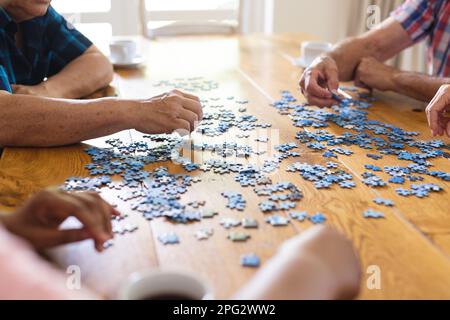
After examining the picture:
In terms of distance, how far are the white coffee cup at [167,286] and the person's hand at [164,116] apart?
0.84 metres

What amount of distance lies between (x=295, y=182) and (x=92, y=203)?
1.64ft

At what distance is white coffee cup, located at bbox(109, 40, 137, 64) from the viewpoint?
246cm

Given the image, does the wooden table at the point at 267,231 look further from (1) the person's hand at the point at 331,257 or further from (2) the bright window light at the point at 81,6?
(2) the bright window light at the point at 81,6

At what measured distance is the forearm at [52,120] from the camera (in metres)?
1.53

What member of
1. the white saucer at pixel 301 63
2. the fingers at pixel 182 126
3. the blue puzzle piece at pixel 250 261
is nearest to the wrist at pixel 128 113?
the fingers at pixel 182 126

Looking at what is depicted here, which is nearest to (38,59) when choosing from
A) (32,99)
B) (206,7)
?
(32,99)

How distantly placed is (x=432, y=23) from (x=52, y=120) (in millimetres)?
1721

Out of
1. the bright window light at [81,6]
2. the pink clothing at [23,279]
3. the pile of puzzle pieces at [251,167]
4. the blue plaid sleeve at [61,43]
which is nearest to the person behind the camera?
the pink clothing at [23,279]

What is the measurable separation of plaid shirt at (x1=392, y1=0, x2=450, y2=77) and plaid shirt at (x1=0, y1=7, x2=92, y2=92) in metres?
1.36

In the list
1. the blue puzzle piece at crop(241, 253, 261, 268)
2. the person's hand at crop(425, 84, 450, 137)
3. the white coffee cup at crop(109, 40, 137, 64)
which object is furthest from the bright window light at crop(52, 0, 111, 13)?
the blue puzzle piece at crop(241, 253, 261, 268)

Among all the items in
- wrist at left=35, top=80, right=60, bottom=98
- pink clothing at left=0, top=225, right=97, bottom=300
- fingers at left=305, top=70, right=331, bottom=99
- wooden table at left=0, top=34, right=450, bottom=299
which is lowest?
wooden table at left=0, top=34, right=450, bottom=299

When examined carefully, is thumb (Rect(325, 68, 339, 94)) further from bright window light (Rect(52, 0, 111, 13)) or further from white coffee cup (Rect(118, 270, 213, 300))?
bright window light (Rect(52, 0, 111, 13))

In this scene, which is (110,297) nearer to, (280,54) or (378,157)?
(378,157)

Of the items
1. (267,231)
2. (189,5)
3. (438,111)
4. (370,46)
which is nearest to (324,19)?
(189,5)
